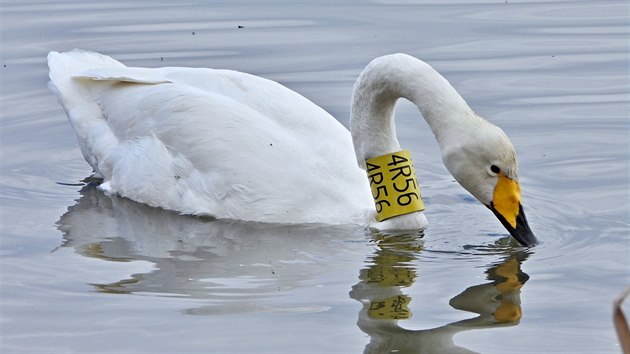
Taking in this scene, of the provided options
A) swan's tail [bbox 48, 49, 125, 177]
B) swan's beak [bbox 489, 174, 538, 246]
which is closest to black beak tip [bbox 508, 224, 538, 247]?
swan's beak [bbox 489, 174, 538, 246]

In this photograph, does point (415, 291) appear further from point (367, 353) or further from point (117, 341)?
point (117, 341)

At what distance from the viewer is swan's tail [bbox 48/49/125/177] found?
31.6 ft

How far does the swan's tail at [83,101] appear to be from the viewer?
962 cm

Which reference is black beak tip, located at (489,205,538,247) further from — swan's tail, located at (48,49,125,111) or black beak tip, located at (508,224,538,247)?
swan's tail, located at (48,49,125,111)

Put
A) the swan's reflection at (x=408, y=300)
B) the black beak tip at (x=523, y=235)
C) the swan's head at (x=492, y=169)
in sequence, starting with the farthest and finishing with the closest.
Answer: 1. the black beak tip at (x=523, y=235)
2. the swan's head at (x=492, y=169)
3. the swan's reflection at (x=408, y=300)

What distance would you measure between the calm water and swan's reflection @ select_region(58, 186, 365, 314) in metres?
0.02

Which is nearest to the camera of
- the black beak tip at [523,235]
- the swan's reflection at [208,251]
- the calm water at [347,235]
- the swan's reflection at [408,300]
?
the swan's reflection at [408,300]

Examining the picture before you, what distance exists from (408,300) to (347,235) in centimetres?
141

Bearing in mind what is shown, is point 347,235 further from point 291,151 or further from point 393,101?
point 393,101

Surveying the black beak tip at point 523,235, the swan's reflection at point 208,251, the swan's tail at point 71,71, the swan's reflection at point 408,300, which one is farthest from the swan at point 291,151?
the swan's tail at point 71,71

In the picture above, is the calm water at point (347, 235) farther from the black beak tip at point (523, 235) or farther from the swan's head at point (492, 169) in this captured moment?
the swan's head at point (492, 169)

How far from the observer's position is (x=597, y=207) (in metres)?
8.51

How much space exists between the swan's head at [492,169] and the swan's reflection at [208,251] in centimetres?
77

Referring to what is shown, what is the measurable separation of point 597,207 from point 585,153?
115 cm
